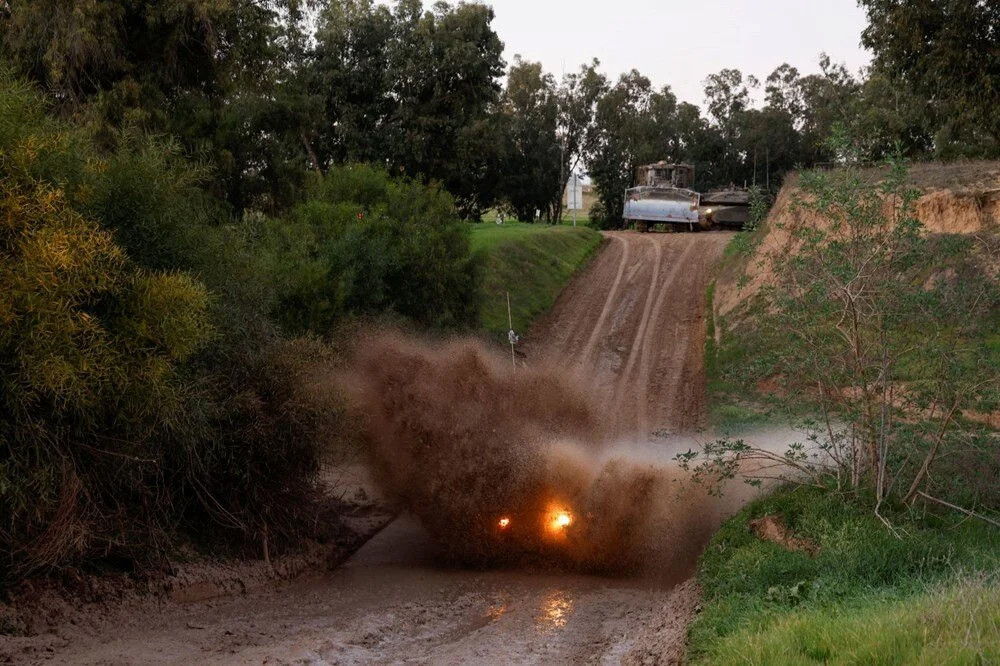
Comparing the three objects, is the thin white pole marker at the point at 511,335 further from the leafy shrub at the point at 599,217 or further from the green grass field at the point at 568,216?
the green grass field at the point at 568,216

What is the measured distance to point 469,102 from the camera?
5334cm

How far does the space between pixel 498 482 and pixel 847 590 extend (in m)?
8.76

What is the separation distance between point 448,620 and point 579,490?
16.1 feet

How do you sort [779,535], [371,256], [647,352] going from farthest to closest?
1. [647,352]
2. [371,256]
3. [779,535]

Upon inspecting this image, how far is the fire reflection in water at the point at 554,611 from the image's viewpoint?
49.6ft

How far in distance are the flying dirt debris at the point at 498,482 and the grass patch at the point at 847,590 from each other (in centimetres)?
240

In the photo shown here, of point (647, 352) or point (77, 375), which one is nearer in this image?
point (77, 375)

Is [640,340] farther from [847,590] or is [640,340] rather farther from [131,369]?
[847,590]

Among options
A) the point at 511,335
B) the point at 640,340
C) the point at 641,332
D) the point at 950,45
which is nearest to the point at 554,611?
the point at 511,335

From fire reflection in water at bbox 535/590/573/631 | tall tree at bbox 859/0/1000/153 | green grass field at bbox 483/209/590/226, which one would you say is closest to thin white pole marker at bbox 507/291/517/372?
fire reflection in water at bbox 535/590/573/631

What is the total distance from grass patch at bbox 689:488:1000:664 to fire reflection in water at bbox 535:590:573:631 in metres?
2.25

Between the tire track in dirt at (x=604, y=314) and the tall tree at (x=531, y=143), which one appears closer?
the tire track in dirt at (x=604, y=314)

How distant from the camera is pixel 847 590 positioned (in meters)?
11.3

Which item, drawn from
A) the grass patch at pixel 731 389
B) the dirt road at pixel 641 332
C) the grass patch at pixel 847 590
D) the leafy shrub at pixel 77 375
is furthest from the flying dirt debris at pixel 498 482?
the dirt road at pixel 641 332
